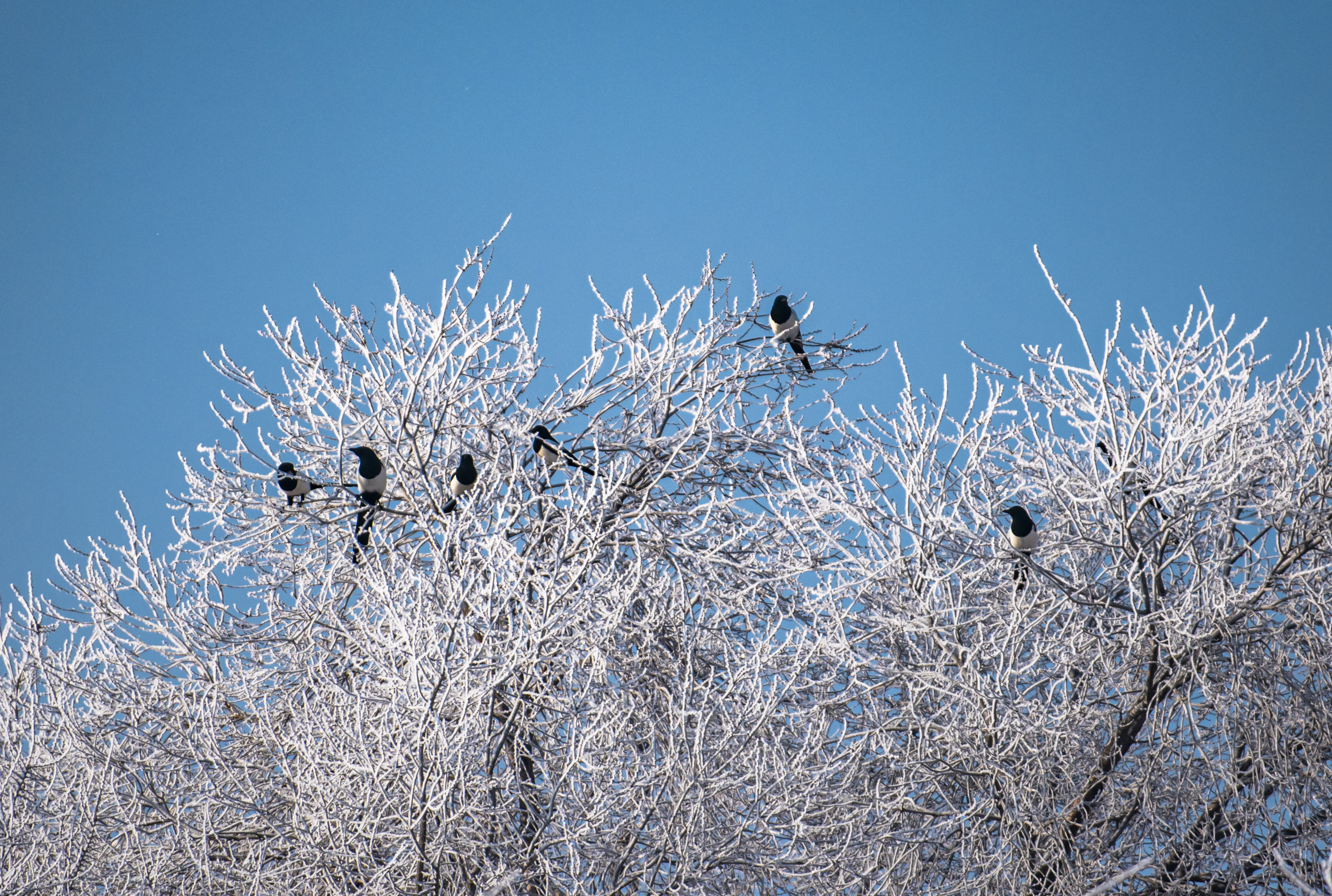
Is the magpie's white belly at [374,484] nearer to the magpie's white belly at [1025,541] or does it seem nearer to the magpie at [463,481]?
the magpie at [463,481]

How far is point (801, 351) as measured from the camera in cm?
873

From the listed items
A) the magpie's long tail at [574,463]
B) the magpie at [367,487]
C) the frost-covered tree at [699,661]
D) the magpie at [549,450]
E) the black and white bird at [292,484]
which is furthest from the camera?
the black and white bird at [292,484]

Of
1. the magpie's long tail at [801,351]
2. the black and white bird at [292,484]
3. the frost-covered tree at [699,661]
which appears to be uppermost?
the magpie's long tail at [801,351]

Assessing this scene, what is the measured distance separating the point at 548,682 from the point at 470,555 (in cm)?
152

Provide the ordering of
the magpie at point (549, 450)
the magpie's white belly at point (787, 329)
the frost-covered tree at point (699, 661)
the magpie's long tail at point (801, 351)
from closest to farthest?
1. the frost-covered tree at point (699, 661)
2. the magpie at point (549, 450)
3. the magpie's white belly at point (787, 329)
4. the magpie's long tail at point (801, 351)

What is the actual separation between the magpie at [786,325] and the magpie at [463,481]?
235cm

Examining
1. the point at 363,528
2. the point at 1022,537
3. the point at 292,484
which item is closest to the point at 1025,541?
the point at 1022,537

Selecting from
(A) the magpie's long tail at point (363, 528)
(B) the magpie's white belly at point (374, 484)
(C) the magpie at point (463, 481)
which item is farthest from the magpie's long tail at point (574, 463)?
(A) the magpie's long tail at point (363, 528)

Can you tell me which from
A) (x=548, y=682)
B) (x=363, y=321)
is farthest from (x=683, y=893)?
(x=363, y=321)

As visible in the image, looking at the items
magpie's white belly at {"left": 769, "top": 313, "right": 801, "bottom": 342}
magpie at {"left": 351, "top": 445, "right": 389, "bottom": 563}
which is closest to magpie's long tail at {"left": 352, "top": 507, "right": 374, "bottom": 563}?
magpie at {"left": 351, "top": 445, "right": 389, "bottom": 563}

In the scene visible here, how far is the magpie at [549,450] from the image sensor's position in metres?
7.59

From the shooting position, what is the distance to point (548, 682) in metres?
7.23

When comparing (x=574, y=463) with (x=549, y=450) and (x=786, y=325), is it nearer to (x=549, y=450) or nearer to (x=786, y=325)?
(x=549, y=450)

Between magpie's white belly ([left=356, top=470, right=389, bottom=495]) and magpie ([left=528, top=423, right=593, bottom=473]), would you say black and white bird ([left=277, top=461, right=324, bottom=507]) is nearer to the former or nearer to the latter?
magpie's white belly ([left=356, top=470, right=389, bottom=495])
